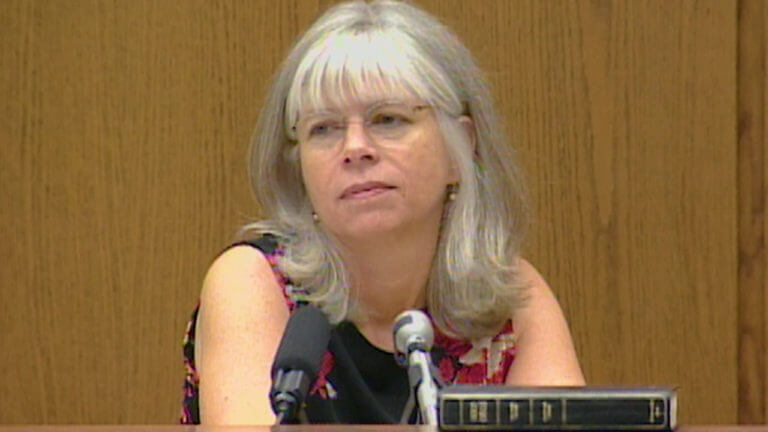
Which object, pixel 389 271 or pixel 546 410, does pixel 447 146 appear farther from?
pixel 546 410

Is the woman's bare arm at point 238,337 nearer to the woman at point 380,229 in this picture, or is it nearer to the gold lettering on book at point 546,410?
the woman at point 380,229

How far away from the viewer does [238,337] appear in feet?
7.02

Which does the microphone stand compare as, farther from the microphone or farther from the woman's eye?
the woman's eye

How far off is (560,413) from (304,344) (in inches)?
13.9

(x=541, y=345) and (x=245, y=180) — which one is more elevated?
(x=245, y=180)

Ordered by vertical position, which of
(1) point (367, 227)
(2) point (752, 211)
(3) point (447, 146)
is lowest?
(2) point (752, 211)

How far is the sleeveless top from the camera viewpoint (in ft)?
A: 7.46

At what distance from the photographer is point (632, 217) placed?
2926 millimetres

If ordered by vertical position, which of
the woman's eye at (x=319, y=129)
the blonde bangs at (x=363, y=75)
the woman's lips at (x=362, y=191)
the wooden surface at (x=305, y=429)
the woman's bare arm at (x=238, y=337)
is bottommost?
the woman's bare arm at (x=238, y=337)

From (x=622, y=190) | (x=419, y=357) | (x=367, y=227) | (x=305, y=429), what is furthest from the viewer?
(x=622, y=190)

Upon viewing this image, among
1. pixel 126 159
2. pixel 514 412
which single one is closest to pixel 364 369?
pixel 126 159

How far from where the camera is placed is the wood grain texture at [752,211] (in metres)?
2.91

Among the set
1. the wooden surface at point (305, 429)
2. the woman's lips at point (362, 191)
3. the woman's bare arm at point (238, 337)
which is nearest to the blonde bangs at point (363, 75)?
the woman's lips at point (362, 191)

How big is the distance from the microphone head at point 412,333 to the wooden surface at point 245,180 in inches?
55.6
